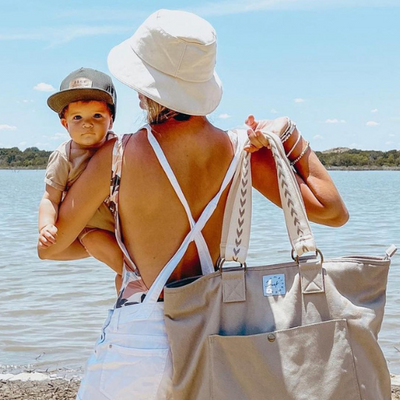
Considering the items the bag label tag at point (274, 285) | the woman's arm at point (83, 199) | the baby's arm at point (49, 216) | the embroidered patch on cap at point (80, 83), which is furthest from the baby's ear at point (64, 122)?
the bag label tag at point (274, 285)

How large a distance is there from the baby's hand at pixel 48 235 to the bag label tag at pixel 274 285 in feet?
1.98

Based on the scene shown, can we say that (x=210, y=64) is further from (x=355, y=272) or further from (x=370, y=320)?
(x=370, y=320)

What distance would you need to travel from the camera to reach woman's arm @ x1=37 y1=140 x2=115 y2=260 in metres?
1.96

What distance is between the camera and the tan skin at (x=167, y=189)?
1938 millimetres

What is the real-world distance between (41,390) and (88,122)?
2425 mm

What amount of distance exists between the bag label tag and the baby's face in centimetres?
72

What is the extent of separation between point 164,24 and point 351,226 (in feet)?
40.2

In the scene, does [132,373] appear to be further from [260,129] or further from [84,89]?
[84,89]

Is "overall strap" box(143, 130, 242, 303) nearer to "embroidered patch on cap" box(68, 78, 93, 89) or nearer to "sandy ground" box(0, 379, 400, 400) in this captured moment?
"embroidered patch on cap" box(68, 78, 93, 89)

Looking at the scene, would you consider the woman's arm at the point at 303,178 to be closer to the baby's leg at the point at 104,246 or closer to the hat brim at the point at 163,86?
the hat brim at the point at 163,86

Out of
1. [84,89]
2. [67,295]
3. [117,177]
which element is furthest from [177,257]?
[67,295]

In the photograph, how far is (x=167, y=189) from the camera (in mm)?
1933

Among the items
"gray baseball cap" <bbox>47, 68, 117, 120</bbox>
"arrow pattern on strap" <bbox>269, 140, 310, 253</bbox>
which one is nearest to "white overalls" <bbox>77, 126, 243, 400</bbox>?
"arrow pattern on strap" <bbox>269, 140, 310, 253</bbox>

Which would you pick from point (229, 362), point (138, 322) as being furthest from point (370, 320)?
point (138, 322)
